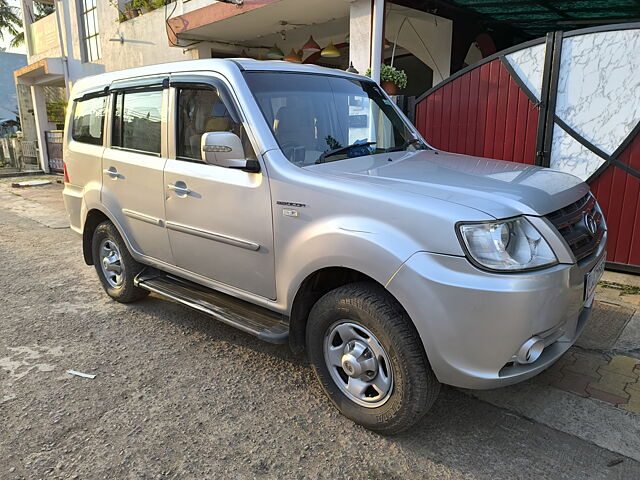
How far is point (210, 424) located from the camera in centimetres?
290

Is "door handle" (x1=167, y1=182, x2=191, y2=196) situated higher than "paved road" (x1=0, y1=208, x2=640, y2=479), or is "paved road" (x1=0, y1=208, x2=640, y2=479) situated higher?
"door handle" (x1=167, y1=182, x2=191, y2=196)

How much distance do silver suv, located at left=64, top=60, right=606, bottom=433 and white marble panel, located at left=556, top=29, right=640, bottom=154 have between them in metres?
2.38

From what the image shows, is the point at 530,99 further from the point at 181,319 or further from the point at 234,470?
the point at 234,470

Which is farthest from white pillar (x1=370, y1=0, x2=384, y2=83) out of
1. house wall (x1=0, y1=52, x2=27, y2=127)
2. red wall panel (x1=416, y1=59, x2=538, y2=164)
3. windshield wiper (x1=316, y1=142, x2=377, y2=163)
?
house wall (x1=0, y1=52, x2=27, y2=127)

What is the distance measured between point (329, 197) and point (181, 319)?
231 centimetres

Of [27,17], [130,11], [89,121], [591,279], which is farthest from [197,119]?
[27,17]

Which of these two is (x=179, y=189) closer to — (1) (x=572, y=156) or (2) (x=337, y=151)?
(2) (x=337, y=151)

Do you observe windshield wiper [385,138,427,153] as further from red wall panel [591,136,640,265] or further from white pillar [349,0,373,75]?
white pillar [349,0,373,75]

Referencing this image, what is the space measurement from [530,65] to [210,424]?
498 cm

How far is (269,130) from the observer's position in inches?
124

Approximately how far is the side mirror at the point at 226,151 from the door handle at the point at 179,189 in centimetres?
52

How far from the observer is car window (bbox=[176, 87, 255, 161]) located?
3.35 metres

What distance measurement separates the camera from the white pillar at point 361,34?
750cm

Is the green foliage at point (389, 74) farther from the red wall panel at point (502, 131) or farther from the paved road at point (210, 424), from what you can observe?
the paved road at point (210, 424)
